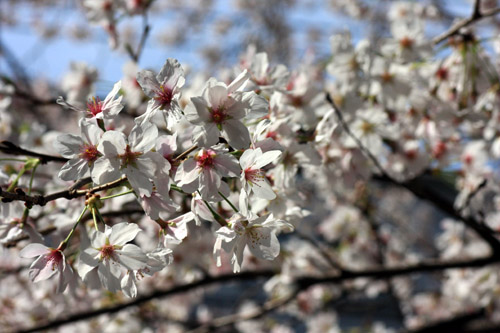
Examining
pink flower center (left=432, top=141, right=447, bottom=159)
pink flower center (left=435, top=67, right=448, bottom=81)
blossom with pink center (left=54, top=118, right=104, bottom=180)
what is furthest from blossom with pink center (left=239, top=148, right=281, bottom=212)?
pink flower center (left=432, top=141, right=447, bottom=159)

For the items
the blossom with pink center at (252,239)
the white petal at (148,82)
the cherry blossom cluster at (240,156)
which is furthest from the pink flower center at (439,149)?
the white petal at (148,82)

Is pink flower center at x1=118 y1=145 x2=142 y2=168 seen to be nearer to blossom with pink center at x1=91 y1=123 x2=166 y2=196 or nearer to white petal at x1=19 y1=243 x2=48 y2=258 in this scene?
blossom with pink center at x1=91 y1=123 x2=166 y2=196

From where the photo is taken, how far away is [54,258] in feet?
3.42

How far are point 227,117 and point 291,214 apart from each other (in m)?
0.42

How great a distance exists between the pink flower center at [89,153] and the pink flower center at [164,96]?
0.57 ft

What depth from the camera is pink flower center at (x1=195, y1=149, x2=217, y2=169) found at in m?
0.94

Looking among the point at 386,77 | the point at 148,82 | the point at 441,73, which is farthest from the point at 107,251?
the point at 441,73

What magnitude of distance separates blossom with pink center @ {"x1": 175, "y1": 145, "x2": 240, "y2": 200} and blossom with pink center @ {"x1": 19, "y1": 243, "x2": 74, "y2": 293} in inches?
13.6

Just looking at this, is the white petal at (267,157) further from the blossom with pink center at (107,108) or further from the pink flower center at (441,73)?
the pink flower center at (441,73)

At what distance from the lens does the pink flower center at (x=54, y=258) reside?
1033 mm

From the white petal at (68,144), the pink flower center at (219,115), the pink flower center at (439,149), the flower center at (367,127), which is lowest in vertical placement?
the pink flower center at (439,149)

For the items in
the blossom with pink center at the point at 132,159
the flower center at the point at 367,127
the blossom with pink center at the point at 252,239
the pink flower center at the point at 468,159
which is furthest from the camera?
the pink flower center at the point at 468,159

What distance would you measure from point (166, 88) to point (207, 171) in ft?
0.68

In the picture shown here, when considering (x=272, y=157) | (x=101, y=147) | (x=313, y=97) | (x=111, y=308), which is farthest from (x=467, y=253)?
(x=101, y=147)
